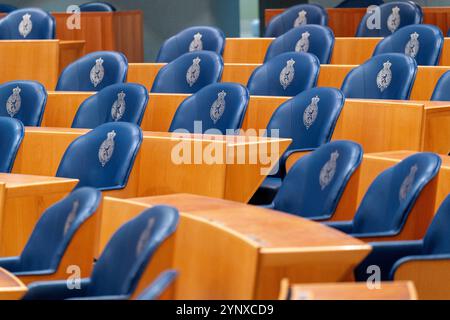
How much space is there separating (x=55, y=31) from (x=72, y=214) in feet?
9.88

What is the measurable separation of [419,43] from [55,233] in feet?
7.61

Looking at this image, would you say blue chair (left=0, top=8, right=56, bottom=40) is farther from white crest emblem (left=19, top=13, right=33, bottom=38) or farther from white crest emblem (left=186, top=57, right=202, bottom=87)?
white crest emblem (left=186, top=57, right=202, bottom=87)

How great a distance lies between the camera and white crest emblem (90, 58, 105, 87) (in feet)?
14.6

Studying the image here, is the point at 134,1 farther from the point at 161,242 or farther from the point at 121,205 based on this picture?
the point at 161,242

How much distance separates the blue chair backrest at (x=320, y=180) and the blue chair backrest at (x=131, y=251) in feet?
2.38

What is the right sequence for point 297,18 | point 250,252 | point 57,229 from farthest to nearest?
point 297,18 < point 57,229 < point 250,252

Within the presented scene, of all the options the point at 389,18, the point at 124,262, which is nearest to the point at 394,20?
the point at 389,18

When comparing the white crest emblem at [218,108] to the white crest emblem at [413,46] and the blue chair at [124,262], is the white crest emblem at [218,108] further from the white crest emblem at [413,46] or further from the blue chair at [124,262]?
the blue chair at [124,262]

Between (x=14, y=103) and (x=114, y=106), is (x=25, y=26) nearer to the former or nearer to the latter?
(x=14, y=103)

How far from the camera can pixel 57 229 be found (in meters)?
2.41

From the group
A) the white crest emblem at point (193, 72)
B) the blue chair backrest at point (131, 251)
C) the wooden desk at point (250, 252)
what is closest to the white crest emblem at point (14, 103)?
the white crest emblem at point (193, 72)

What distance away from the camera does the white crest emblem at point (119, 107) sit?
12.4 ft
